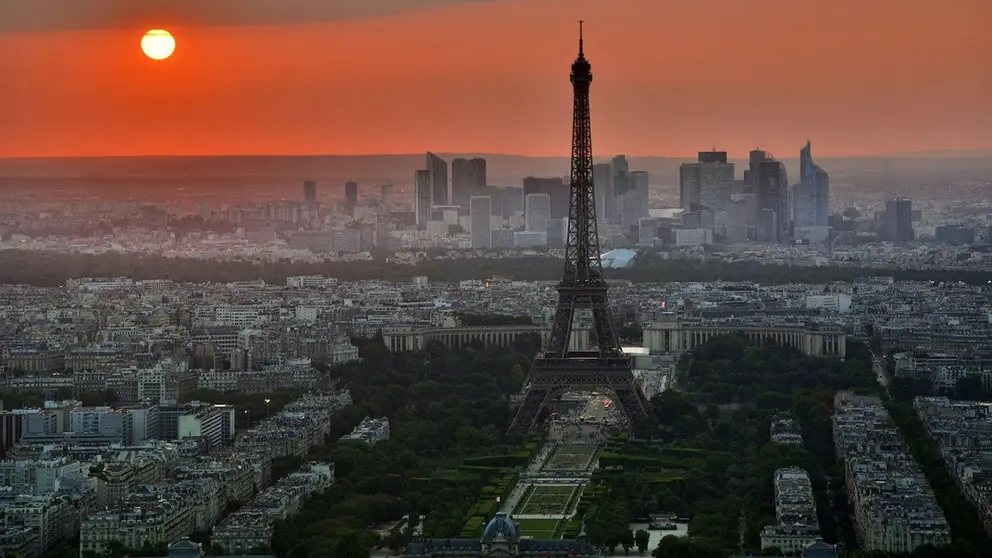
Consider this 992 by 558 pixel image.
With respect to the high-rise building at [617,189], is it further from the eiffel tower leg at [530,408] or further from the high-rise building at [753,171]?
the eiffel tower leg at [530,408]

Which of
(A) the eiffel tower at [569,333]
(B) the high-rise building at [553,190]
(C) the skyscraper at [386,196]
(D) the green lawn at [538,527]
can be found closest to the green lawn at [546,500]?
(D) the green lawn at [538,527]

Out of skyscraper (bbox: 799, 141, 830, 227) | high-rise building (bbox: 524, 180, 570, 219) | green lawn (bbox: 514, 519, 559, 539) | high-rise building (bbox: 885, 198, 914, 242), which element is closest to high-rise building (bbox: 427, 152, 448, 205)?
high-rise building (bbox: 524, 180, 570, 219)

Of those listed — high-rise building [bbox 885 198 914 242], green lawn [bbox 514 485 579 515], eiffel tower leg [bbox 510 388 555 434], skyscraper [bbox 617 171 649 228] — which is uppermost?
skyscraper [bbox 617 171 649 228]

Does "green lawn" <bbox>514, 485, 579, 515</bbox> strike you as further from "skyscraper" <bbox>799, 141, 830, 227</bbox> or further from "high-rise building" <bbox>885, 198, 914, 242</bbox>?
"skyscraper" <bbox>799, 141, 830, 227</bbox>

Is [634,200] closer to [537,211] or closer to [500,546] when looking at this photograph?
[537,211]

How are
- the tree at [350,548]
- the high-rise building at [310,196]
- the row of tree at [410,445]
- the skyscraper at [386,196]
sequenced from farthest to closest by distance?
the skyscraper at [386,196] < the high-rise building at [310,196] < the row of tree at [410,445] < the tree at [350,548]

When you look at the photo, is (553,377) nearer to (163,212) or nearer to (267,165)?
(267,165)
